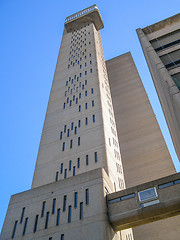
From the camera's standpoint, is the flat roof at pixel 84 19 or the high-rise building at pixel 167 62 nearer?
the high-rise building at pixel 167 62

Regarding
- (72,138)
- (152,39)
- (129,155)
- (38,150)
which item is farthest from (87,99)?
(129,155)

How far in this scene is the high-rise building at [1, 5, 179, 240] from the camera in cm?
1911

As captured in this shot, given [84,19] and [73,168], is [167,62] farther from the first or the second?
[84,19]

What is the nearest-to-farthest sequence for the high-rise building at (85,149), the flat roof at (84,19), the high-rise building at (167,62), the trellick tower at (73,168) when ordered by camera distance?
the high-rise building at (167,62) → the trellick tower at (73,168) → the high-rise building at (85,149) → the flat roof at (84,19)

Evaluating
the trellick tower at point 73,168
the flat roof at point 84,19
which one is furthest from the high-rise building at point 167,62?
the flat roof at point 84,19

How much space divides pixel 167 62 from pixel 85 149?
12.6 metres

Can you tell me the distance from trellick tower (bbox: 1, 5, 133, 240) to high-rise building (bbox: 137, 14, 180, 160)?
7189 mm

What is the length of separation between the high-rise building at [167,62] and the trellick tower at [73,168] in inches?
283

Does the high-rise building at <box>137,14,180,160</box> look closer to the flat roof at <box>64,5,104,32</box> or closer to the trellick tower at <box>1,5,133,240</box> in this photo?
the trellick tower at <box>1,5,133,240</box>

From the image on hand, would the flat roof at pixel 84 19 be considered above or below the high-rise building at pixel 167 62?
above

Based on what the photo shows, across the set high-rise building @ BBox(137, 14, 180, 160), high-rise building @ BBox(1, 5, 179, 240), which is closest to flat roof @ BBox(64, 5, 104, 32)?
high-rise building @ BBox(1, 5, 179, 240)

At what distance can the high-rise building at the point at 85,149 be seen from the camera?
1911 centimetres

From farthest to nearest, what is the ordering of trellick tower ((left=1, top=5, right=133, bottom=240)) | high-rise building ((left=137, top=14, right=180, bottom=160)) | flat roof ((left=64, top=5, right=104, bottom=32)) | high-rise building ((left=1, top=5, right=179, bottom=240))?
1. flat roof ((left=64, top=5, right=104, bottom=32))
2. high-rise building ((left=1, top=5, right=179, bottom=240))
3. trellick tower ((left=1, top=5, right=133, bottom=240))
4. high-rise building ((left=137, top=14, right=180, bottom=160))

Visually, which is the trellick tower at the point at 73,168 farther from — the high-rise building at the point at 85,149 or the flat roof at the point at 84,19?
the flat roof at the point at 84,19
